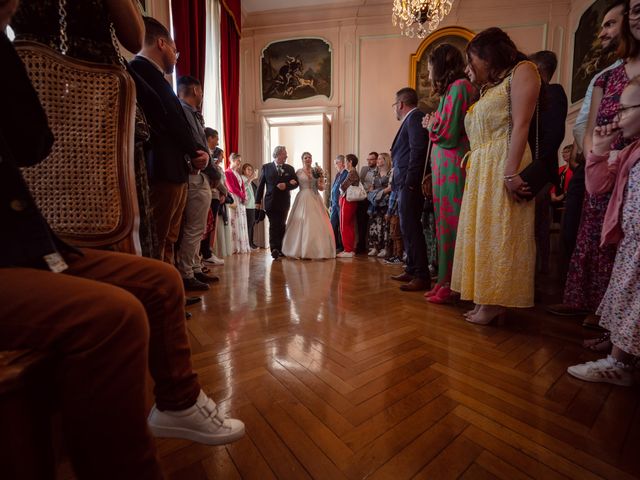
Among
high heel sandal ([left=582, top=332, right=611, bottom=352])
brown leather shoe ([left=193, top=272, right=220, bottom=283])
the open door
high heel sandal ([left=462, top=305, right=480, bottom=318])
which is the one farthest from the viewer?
the open door

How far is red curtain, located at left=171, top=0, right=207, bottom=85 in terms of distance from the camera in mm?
3760

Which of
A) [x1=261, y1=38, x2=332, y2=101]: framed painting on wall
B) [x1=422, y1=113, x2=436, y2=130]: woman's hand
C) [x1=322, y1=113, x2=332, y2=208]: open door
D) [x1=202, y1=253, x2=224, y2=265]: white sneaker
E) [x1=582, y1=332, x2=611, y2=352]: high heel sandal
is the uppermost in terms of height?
[x1=261, y1=38, x2=332, y2=101]: framed painting on wall

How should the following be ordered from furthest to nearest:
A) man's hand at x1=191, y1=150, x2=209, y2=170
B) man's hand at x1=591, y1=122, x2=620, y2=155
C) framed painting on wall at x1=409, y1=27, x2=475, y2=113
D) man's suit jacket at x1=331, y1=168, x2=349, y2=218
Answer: framed painting on wall at x1=409, y1=27, x2=475, y2=113
man's suit jacket at x1=331, y1=168, x2=349, y2=218
man's hand at x1=191, y1=150, x2=209, y2=170
man's hand at x1=591, y1=122, x2=620, y2=155

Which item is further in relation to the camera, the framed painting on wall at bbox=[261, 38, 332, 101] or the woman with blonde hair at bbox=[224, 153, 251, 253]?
the framed painting on wall at bbox=[261, 38, 332, 101]

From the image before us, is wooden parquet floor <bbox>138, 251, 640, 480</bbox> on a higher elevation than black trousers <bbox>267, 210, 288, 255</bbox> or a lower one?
lower

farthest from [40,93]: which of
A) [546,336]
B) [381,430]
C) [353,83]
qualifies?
[353,83]

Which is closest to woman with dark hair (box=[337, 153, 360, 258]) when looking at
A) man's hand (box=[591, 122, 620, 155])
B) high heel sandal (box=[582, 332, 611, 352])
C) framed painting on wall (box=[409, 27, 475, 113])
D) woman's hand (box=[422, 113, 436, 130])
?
framed painting on wall (box=[409, 27, 475, 113])

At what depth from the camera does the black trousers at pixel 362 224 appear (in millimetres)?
5133

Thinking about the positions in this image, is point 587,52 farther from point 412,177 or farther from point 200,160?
point 200,160

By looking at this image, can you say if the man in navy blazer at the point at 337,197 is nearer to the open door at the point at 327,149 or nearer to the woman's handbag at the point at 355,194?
the woman's handbag at the point at 355,194

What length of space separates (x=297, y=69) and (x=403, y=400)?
6.52 meters

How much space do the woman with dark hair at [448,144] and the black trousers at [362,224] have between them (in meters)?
3.01

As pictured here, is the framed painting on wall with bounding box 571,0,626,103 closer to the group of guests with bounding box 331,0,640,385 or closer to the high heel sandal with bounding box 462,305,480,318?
the group of guests with bounding box 331,0,640,385

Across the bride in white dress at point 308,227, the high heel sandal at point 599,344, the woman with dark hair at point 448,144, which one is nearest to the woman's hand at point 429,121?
the woman with dark hair at point 448,144
